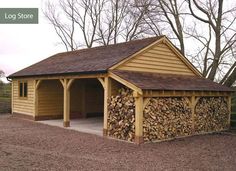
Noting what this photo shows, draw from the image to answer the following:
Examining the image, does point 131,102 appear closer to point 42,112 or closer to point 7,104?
point 42,112

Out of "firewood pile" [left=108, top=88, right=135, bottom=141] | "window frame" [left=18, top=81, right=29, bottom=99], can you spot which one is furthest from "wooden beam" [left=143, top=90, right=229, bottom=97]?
"window frame" [left=18, top=81, right=29, bottom=99]

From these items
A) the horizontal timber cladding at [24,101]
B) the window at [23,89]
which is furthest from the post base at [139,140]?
the window at [23,89]

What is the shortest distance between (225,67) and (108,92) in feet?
44.2

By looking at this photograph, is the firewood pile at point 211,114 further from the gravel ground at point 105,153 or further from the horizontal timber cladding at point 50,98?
the horizontal timber cladding at point 50,98

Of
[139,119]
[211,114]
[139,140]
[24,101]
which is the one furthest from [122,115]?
[24,101]

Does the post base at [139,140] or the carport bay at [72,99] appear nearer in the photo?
the post base at [139,140]

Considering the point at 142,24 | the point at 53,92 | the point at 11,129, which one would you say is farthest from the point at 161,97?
the point at 142,24

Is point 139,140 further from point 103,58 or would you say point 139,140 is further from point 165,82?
Answer: point 103,58

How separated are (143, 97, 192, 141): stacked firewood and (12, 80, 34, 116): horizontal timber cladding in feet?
26.7

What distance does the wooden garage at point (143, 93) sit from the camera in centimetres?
1116

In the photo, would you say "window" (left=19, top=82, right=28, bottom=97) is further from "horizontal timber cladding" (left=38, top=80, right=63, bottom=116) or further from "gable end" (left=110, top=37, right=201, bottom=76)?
"gable end" (left=110, top=37, right=201, bottom=76)

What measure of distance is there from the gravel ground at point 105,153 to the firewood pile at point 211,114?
847mm

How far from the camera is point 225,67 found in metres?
22.7

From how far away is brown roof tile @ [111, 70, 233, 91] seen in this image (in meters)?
11.2
